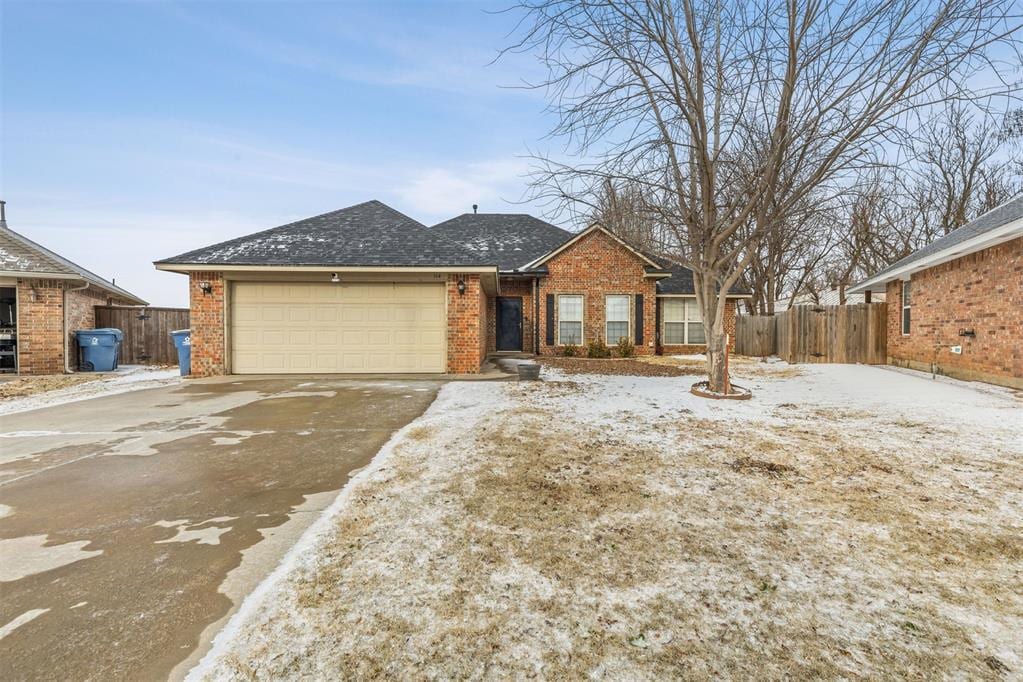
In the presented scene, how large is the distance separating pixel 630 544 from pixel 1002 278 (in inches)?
393


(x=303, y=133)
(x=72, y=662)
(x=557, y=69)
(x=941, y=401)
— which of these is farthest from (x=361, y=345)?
(x=941, y=401)

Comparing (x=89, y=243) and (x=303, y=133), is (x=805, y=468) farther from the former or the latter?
(x=89, y=243)

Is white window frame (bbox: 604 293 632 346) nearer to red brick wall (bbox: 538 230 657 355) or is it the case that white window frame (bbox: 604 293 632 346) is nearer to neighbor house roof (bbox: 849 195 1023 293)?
red brick wall (bbox: 538 230 657 355)

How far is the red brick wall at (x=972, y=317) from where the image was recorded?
7.39 metres

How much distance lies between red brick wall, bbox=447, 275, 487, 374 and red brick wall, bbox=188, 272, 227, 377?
189 inches

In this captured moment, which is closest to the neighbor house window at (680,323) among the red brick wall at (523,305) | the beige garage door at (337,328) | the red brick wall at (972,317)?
the red brick wall at (523,305)

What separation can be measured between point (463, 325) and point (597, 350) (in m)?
6.09

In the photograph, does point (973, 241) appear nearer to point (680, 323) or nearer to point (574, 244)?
point (680, 323)

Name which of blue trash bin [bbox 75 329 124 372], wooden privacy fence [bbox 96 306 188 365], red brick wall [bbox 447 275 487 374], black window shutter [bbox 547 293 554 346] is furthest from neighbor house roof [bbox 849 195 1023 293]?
wooden privacy fence [bbox 96 306 188 365]

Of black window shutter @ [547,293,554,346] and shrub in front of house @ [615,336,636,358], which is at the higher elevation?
black window shutter @ [547,293,554,346]

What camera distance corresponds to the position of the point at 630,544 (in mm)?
2352

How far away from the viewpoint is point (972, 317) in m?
8.48

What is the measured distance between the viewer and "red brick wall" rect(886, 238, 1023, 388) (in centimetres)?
739

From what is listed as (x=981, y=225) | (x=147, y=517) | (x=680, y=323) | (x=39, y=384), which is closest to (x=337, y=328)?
(x=39, y=384)
